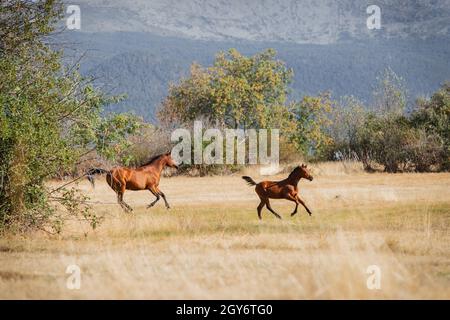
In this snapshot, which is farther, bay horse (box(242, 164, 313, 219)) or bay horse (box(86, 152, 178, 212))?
bay horse (box(86, 152, 178, 212))

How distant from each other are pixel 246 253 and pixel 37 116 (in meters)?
5.22

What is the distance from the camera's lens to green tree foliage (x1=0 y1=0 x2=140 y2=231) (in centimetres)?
1609

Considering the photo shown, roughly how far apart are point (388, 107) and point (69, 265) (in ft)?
176

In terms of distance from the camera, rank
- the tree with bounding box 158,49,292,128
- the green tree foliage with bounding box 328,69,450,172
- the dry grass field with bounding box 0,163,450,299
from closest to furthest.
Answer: the dry grass field with bounding box 0,163,450,299, the green tree foliage with bounding box 328,69,450,172, the tree with bounding box 158,49,292,128

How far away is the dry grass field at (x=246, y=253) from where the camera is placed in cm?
1026

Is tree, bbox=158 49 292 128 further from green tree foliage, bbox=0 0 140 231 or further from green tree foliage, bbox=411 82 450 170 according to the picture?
green tree foliage, bbox=0 0 140 231

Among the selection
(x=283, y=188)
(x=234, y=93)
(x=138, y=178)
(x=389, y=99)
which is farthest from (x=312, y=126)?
(x=283, y=188)

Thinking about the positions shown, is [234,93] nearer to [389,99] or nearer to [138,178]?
[389,99]

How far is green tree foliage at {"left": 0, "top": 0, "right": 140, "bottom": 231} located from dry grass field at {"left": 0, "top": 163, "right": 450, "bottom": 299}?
756 millimetres

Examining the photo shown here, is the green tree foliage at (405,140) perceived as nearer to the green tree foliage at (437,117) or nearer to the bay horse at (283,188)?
the green tree foliage at (437,117)

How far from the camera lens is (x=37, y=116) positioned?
16.1m

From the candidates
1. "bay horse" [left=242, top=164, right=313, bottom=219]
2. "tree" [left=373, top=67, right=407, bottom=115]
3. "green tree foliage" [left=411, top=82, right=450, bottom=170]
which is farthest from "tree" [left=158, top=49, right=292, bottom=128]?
"bay horse" [left=242, top=164, right=313, bottom=219]

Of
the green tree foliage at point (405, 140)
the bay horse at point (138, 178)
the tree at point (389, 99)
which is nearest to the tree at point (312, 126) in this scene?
the green tree foliage at point (405, 140)

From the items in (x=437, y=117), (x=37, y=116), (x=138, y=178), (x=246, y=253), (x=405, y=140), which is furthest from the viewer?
(x=437, y=117)
